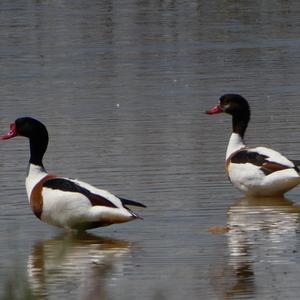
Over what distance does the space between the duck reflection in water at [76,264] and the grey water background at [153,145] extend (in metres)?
0.02

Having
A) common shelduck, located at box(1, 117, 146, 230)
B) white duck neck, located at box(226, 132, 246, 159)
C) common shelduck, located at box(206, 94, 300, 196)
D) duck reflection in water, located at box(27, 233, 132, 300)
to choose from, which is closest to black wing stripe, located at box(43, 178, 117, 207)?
common shelduck, located at box(1, 117, 146, 230)

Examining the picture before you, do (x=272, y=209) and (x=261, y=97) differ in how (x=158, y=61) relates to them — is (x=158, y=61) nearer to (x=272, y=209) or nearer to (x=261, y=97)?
(x=261, y=97)

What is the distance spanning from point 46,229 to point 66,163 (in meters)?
2.42

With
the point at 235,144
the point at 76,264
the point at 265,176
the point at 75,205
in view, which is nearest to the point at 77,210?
the point at 75,205

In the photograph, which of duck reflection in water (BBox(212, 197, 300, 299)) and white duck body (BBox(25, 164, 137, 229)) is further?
white duck body (BBox(25, 164, 137, 229))

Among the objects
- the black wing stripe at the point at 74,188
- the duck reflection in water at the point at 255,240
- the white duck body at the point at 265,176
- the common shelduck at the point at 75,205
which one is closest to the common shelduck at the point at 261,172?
the white duck body at the point at 265,176

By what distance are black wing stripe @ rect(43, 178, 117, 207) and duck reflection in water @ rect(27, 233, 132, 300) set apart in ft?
0.96

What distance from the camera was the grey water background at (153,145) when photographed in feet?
29.5

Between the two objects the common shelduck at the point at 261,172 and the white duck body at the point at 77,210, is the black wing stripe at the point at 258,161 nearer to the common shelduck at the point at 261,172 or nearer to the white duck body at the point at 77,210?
the common shelduck at the point at 261,172

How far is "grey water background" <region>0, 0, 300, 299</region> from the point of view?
899 cm

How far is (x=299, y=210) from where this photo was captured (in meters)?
11.4

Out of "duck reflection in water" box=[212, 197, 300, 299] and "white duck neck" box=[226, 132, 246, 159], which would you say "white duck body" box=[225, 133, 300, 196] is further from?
"white duck neck" box=[226, 132, 246, 159]

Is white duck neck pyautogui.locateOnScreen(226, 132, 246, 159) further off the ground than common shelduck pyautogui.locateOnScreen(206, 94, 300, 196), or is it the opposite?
white duck neck pyautogui.locateOnScreen(226, 132, 246, 159)

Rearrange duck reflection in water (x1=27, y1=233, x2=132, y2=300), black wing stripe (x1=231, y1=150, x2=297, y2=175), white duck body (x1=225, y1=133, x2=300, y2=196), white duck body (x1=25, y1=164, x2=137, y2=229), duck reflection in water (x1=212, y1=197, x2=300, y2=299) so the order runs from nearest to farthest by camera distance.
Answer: duck reflection in water (x1=27, y1=233, x2=132, y2=300) < duck reflection in water (x1=212, y1=197, x2=300, y2=299) < white duck body (x1=25, y1=164, x2=137, y2=229) < white duck body (x1=225, y1=133, x2=300, y2=196) < black wing stripe (x1=231, y1=150, x2=297, y2=175)
